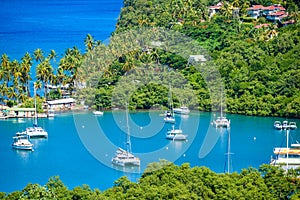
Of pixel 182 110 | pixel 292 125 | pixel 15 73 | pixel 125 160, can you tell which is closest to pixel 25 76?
pixel 15 73

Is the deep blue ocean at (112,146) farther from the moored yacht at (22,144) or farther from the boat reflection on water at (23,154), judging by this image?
the moored yacht at (22,144)

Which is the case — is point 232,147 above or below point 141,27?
below

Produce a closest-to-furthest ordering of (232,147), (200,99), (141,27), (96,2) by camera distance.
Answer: (232,147) < (200,99) < (141,27) < (96,2)

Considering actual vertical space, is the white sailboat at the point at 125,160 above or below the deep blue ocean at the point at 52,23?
below

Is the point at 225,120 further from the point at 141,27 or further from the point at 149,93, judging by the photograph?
the point at 141,27

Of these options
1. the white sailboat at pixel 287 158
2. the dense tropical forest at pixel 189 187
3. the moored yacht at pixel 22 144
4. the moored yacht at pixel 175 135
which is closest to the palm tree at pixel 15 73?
the moored yacht at pixel 22 144

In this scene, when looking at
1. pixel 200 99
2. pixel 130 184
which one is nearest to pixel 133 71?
pixel 200 99

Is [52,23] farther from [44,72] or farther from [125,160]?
[125,160]
